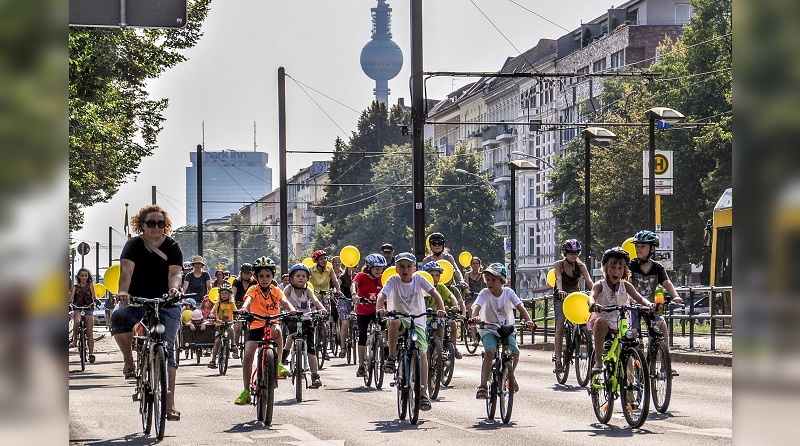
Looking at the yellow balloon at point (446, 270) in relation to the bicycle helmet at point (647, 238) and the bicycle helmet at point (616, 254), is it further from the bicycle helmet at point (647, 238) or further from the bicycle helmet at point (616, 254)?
the bicycle helmet at point (616, 254)

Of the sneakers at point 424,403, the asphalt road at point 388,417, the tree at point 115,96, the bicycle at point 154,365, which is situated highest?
the tree at point 115,96

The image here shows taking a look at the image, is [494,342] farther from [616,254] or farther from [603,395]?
[616,254]

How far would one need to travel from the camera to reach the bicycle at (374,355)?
18859 millimetres

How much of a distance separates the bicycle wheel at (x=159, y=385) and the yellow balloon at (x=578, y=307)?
4.25m

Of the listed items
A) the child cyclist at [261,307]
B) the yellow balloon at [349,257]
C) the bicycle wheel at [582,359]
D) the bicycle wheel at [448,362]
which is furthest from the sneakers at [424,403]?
the yellow balloon at [349,257]

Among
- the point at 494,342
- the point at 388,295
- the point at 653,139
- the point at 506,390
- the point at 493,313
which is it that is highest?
the point at 653,139

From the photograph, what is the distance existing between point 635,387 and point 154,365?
405 cm

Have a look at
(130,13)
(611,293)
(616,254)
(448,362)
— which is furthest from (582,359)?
(130,13)

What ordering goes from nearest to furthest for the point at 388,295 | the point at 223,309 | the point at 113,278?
1. the point at 113,278
2. the point at 388,295
3. the point at 223,309

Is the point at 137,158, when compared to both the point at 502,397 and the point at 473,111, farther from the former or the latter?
the point at 473,111

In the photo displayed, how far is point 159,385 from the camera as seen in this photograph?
1152cm

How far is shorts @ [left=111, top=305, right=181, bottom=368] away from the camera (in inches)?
462
